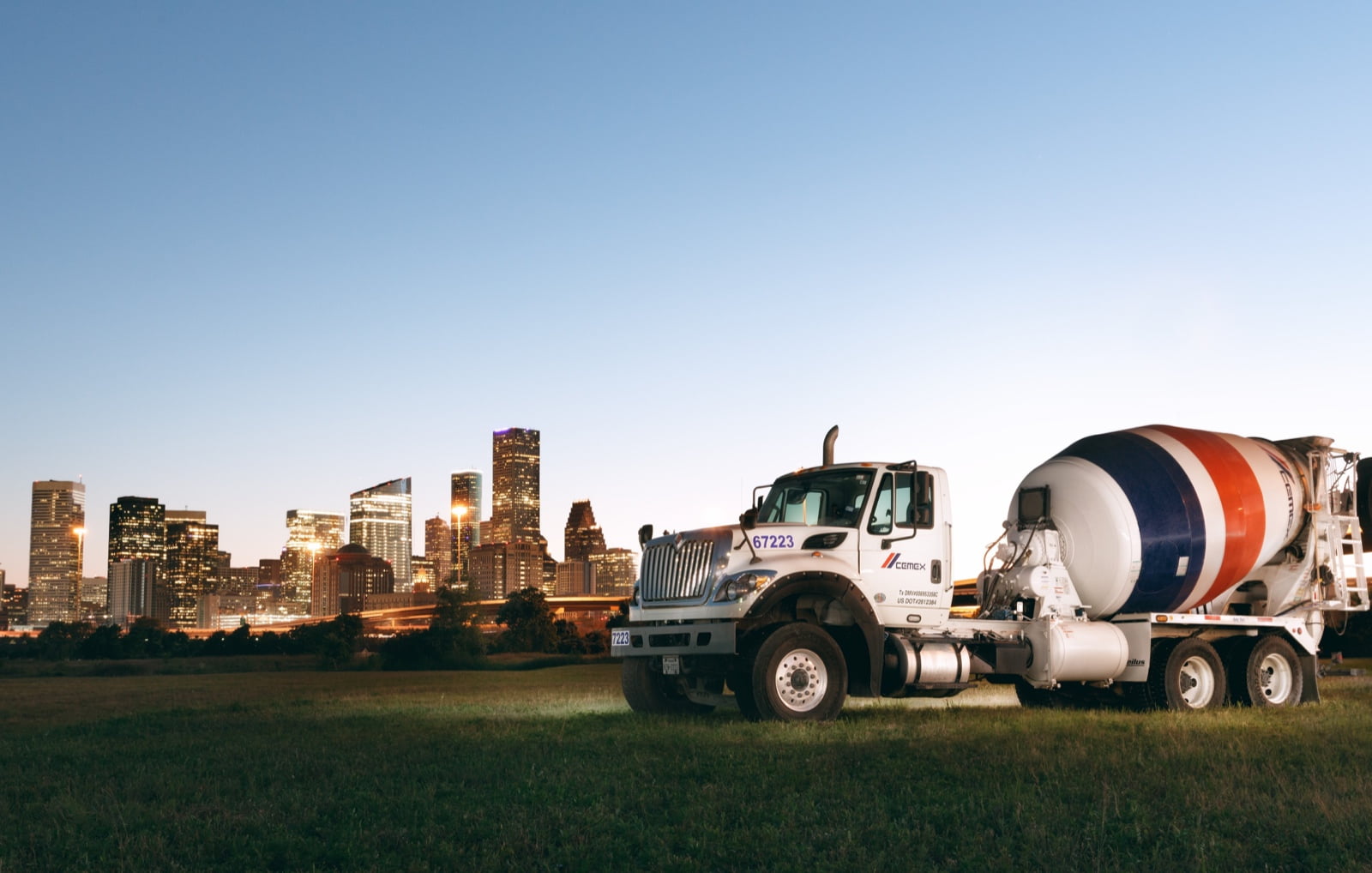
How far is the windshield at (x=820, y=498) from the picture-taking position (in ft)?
54.5

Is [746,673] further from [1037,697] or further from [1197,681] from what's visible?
[1197,681]

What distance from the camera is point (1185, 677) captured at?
18.8 metres

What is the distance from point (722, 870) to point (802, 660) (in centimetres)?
877

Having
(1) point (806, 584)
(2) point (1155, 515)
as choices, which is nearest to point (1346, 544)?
(2) point (1155, 515)

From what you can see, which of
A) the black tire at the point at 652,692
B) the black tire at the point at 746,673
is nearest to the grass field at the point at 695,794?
the black tire at the point at 746,673

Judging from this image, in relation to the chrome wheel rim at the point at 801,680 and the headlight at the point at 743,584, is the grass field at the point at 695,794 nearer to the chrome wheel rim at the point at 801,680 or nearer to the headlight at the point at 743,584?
the chrome wheel rim at the point at 801,680

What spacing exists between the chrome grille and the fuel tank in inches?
238

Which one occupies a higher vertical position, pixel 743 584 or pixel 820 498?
pixel 820 498

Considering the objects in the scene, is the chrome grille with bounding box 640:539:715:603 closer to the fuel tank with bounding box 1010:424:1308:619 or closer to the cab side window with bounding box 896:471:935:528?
the cab side window with bounding box 896:471:935:528

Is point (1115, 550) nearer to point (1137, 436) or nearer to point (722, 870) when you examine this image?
point (1137, 436)

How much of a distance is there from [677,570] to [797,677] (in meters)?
2.23

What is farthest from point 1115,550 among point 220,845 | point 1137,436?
point 220,845

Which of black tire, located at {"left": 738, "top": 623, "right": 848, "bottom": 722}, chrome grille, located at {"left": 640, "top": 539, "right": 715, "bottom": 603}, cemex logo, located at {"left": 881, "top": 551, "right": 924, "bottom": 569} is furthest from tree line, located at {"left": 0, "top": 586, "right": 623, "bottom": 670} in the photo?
black tire, located at {"left": 738, "top": 623, "right": 848, "bottom": 722}

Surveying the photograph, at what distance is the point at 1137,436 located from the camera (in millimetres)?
19219
